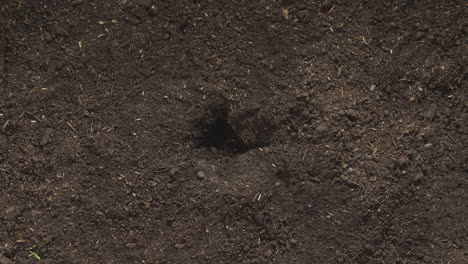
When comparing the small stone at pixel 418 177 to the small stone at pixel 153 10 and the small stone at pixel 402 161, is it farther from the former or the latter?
the small stone at pixel 153 10

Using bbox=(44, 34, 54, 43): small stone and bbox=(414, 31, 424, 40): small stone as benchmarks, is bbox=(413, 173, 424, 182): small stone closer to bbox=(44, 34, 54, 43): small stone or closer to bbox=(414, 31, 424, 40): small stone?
bbox=(414, 31, 424, 40): small stone

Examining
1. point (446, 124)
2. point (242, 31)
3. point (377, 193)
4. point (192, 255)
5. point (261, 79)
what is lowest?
point (192, 255)

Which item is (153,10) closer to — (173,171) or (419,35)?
(173,171)

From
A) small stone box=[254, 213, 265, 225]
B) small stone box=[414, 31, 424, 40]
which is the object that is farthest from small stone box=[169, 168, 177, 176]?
small stone box=[414, 31, 424, 40]

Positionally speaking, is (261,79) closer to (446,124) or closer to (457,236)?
(446,124)

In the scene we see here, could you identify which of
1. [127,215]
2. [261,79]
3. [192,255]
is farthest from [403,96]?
[127,215]

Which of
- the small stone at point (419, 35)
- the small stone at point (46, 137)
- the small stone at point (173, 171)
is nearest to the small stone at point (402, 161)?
the small stone at point (419, 35)

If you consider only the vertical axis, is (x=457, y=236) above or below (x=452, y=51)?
below
